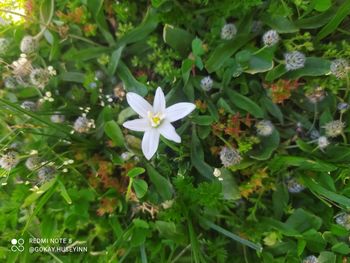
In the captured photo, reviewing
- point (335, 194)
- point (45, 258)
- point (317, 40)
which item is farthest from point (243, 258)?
point (317, 40)

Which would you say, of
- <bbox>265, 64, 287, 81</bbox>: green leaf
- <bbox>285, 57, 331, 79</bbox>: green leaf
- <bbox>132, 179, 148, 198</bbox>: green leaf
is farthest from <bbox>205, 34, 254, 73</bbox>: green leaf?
<bbox>132, 179, 148, 198</bbox>: green leaf

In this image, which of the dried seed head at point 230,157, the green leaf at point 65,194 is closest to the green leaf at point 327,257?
the dried seed head at point 230,157

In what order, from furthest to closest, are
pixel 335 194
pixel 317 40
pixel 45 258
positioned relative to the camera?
pixel 45 258
pixel 317 40
pixel 335 194

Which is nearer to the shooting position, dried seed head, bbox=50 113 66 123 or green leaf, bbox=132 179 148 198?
green leaf, bbox=132 179 148 198

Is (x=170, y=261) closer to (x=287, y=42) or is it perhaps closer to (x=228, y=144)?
(x=228, y=144)

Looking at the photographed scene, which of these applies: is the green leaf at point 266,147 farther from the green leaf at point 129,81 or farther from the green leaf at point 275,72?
the green leaf at point 129,81

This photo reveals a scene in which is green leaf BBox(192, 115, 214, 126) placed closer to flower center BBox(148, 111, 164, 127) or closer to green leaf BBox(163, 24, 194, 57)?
flower center BBox(148, 111, 164, 127)
